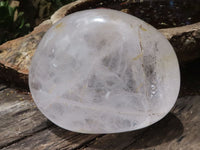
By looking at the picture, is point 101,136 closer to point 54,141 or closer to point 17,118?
point 54,141

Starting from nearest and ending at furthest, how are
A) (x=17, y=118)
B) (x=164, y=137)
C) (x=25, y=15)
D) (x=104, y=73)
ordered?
(x=104, y=73)
(x=164, y=137)
(x=17, y=118)
(x=25, y=15)

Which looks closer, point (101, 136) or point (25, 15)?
point (101, 136)

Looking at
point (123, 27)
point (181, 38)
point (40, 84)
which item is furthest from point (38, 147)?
point (181, 38)

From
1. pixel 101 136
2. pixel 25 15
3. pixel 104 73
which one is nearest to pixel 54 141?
pixel 101 136

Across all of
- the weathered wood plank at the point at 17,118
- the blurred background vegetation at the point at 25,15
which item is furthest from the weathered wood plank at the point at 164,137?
the blurred background vegetation at the point at 25,15

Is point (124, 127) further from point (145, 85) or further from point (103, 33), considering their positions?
point (103, 33)
